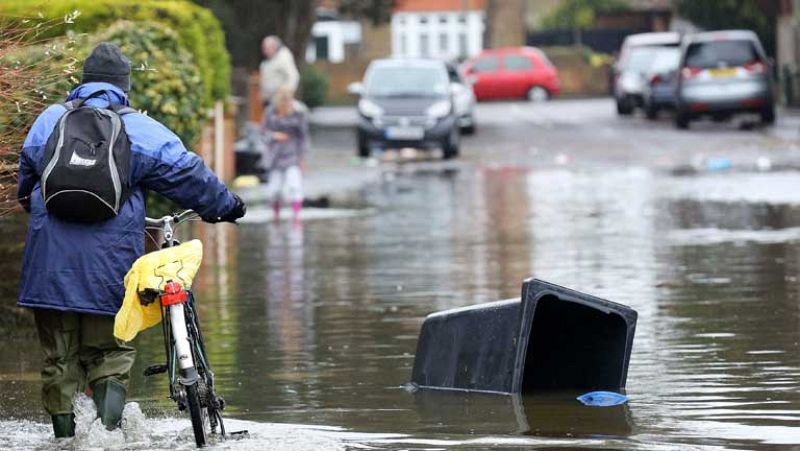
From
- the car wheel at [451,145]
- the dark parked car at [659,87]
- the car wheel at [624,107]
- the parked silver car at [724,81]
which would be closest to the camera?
the car wheel at [451,145]

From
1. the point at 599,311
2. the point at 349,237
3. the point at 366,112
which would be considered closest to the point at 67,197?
the point at 599,311

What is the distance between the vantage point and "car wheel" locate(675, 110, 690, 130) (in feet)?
118

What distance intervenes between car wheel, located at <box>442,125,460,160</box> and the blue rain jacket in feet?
76.2

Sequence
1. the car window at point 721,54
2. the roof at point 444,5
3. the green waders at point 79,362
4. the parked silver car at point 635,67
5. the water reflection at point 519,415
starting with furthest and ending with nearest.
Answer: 1. the roof at point 444,5
2. the parked silver car at point 635,67
3. the car window at point 721,54
4. the water reflection at point 519,415
5. the green waders at point 79,362

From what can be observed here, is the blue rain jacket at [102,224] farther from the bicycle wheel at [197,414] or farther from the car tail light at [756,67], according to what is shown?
the car tail light at [756,67]

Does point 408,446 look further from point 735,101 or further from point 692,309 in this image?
point 735,101

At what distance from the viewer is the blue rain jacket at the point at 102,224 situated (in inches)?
301

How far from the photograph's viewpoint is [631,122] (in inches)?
1567

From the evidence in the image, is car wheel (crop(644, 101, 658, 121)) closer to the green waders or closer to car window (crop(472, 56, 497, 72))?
car window (crop(472, 56, 497, 72))

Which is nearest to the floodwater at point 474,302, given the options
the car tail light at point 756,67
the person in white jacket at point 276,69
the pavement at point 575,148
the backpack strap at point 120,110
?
the backpack strap at point 120,110

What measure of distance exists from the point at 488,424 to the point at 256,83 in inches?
1167

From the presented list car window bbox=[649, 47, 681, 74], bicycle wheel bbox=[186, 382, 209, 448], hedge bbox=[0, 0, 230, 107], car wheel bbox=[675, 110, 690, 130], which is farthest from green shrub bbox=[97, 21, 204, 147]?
car window bbox=[649, 47, 681, 74]

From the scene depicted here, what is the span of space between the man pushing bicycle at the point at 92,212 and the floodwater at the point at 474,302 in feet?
0.98

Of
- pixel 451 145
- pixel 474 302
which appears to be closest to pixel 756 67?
pixel 451 145
